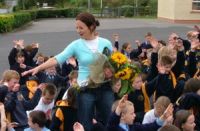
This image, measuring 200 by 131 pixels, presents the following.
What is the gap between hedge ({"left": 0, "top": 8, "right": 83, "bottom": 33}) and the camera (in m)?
31.6

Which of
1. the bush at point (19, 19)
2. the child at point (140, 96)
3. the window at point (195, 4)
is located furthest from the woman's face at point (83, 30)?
the window at point (195, 4)

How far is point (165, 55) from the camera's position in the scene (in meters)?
6.34

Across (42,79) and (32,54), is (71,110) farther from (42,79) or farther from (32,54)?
(32,54)

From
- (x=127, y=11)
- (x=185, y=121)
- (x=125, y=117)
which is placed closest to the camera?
(x=185, y=121)

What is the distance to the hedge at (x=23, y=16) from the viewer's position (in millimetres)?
31595

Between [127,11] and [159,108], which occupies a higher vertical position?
[159,108]

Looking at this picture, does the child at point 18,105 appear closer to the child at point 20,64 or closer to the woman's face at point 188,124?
the child at point 20,64

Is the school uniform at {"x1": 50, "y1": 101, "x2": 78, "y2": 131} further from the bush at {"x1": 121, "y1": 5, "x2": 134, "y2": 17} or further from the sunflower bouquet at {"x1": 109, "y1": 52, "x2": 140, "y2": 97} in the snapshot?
the bush at {"x1": 121, "y1": 5, "x2": 134, "y2": 17}

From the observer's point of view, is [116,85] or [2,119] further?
[2,119]

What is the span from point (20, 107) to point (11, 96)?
0.51 metres

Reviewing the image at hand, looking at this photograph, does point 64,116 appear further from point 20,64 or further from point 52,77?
point 20,64

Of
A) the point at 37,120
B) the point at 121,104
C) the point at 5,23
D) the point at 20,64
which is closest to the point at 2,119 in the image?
the point at 37,120

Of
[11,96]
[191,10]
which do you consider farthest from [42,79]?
[191,10]

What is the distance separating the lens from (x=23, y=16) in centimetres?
3931
